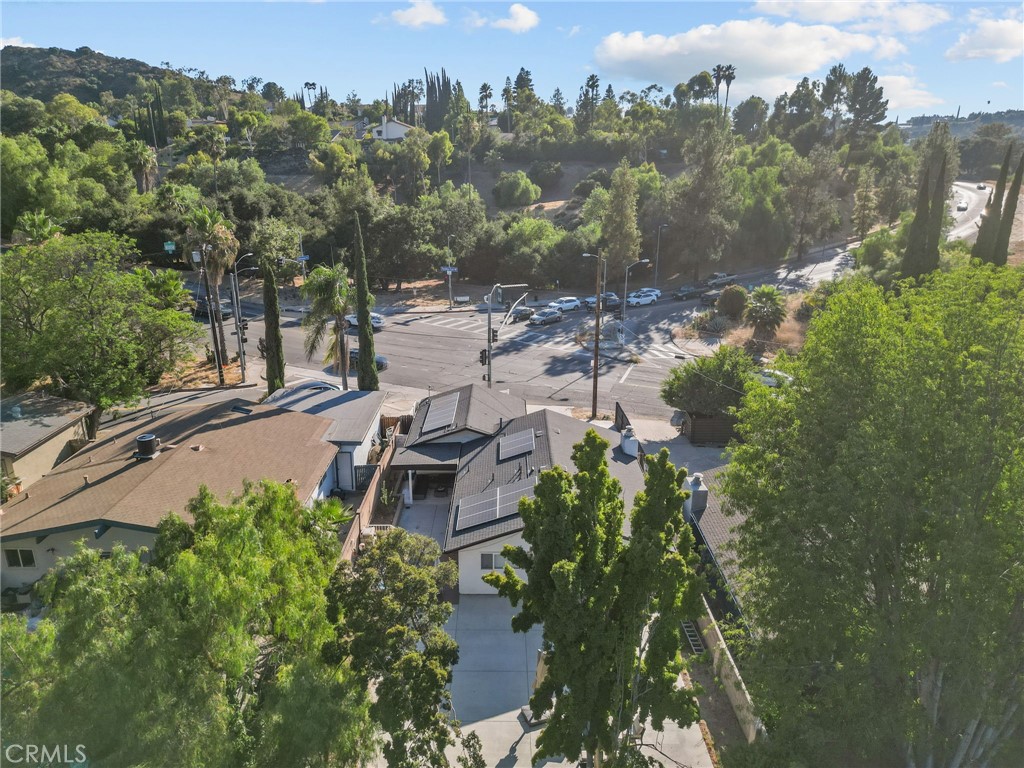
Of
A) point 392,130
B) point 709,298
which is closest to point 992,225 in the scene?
point 709,298

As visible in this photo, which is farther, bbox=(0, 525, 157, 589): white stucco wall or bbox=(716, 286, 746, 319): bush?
bbox=(716, 286, 746, 319): bush

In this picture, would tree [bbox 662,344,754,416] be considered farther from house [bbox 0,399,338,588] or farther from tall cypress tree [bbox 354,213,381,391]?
house [bbox 0,399,338,588]

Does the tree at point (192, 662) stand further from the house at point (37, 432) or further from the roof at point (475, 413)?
the roof at point (475, 413)

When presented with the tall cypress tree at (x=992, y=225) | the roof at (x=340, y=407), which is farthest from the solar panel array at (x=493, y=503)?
the tall cypress tree at (x=992, y=225)

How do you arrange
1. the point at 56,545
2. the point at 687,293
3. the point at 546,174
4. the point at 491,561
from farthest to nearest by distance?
1. the point at 546,174
2. the point at 687,293
3. the point at 491,561
4. the point at 56,545

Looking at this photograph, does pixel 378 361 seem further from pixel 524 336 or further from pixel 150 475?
pixel 150 475

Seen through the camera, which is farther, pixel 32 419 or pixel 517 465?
pixel 32 419

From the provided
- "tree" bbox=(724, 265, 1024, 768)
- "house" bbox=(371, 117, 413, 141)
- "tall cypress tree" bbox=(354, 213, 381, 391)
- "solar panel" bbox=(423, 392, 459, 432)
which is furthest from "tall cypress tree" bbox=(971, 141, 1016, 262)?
"house" bbox=(371, 117, 413, 141)
